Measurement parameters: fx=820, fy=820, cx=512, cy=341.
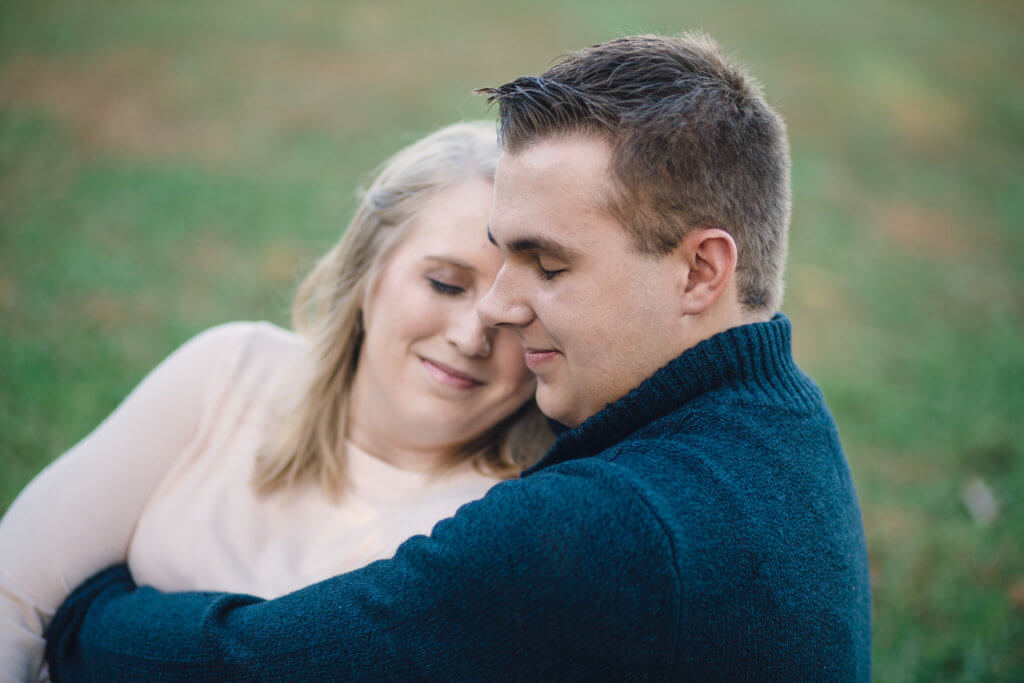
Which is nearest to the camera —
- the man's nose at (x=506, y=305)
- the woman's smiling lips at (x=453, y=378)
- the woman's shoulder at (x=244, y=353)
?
the man's nose at (x=506, y=305)

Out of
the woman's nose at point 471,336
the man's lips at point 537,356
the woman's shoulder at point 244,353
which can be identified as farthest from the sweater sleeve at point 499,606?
the woman's shoulder at point 244,353

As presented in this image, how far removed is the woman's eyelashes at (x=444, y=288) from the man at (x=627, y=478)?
309 millimetres

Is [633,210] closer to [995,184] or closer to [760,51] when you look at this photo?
[995,184]

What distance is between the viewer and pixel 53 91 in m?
10.7

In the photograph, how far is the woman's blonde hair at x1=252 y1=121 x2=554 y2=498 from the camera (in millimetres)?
2664

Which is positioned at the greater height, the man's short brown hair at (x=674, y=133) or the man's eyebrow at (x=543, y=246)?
the man's short brown hair at (x=674, y=133)

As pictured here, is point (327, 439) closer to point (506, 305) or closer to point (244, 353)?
point (244, 353)

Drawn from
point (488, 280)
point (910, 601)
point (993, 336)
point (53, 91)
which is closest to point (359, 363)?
point (488, 280)

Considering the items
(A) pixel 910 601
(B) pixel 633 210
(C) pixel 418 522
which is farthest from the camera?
(A) pixel 910 601

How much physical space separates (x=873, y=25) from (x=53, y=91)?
1758 cm

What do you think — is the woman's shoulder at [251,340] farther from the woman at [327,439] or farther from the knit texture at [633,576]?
the knit texture at [633,576]

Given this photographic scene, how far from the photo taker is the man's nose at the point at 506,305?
216 centimetres

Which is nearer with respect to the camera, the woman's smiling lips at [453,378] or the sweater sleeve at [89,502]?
the sweater sleeve at [89,502]

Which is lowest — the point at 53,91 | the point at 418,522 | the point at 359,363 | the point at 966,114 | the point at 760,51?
the point at 418,522
